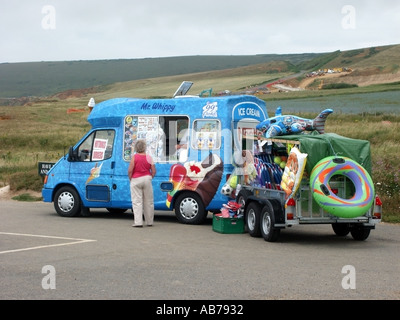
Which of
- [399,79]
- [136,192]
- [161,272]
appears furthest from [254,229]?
[399,79]

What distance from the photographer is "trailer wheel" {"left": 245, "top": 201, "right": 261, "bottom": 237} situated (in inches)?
542

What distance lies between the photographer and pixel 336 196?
41.2ft

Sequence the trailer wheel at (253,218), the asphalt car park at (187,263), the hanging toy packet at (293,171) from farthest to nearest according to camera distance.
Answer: the trailer wheel at (253,218) < the hanging toy packet at (293,171) < the asphalt car park at (187,263)

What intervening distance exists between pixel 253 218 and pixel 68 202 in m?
5.42

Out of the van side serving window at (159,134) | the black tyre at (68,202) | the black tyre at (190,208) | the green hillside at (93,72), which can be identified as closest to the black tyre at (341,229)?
the black tyre at (190,208)

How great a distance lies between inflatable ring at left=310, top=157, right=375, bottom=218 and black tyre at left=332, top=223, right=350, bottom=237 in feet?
5.90

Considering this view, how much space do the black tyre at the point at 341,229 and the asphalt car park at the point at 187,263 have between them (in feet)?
0.81

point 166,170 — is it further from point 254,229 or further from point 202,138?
point 254,229

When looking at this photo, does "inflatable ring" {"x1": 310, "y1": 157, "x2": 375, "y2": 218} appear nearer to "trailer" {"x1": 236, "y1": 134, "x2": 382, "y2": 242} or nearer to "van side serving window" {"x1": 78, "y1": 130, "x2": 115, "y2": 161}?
"trailer" {"x1": 236, "y1": 134, "x2": 382, "y2": 242}

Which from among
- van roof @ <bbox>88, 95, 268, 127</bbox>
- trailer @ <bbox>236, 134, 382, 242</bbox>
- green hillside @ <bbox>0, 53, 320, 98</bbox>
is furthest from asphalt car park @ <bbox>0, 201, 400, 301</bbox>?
green hillside @ <bbox>0, 53, 320, 98</bbox>

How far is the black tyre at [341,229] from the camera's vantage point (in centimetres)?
1444

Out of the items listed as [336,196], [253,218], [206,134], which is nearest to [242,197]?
[253,218]

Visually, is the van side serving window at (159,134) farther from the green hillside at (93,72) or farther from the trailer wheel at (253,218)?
the green hillside at (93,72)

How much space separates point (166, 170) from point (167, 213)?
3029mm
